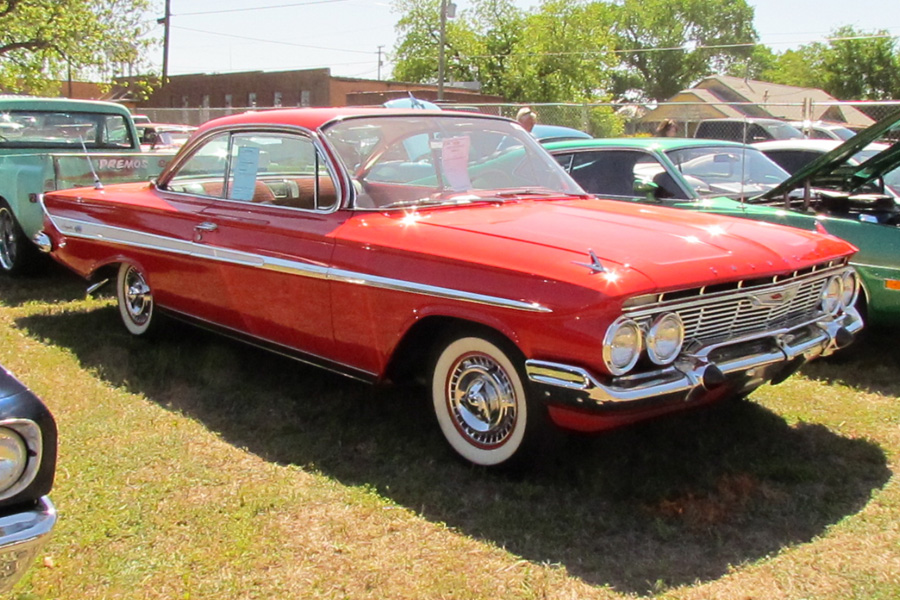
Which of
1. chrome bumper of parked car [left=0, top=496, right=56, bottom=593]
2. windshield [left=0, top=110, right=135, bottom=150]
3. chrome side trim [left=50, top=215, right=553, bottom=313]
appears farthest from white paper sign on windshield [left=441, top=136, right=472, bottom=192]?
windshield [left=0, top=110, right=135, bottom=150]

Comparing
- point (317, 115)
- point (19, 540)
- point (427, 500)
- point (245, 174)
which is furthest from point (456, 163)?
point (19, 540)

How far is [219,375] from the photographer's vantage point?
5.04 meters

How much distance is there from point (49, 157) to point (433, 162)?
4.01m

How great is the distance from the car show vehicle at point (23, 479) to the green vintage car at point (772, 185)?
3922 mm

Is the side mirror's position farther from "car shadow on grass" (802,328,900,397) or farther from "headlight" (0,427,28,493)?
"headlight" (0,427,28,493)

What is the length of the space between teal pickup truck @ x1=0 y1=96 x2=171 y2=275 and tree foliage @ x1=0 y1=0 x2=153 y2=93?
1312cm

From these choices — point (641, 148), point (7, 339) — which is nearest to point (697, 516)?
point (641, 148)

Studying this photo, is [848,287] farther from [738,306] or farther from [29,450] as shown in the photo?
[29,450]

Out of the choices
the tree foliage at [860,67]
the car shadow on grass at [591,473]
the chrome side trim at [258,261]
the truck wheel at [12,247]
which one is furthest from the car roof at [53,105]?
the tree foliage at [860,67]

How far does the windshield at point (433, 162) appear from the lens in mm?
4184

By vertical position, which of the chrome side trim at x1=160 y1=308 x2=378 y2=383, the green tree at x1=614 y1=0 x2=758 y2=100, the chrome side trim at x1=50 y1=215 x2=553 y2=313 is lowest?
the chrome side trim at x1=160 y1=308 x2=378 y2=383

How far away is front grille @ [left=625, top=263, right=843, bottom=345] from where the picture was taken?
10.5ft

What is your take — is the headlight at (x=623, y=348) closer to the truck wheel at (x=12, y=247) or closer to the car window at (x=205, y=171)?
the car window at (x=205, y=171)

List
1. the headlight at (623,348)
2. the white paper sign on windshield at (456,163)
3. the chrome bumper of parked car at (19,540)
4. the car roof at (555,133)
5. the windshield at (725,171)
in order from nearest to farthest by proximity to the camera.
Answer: the chrome bumper of parked car at (19,540) → the headlight at (623,348) → the white paper sign on windshield at (456,163) → the windshield at (725,171) → the car roof at (555,133)
